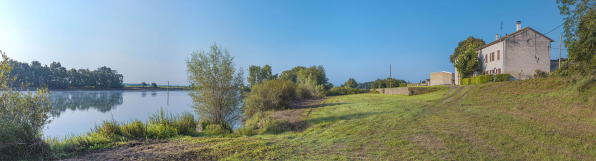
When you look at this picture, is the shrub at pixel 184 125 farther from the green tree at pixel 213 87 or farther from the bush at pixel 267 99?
the bush at pixel 267 99

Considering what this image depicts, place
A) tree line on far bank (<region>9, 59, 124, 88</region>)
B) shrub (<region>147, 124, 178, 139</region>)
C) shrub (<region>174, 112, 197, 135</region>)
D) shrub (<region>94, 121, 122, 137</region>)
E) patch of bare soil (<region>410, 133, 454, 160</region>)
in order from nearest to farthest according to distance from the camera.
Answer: patch of bare soil (<region>410, 133, 454, 160</region>) → shrub (<region>94, 121, 122, 137</region>) → shrub (<region>147, 124, 178, 139</region>) → shrub (<region>174, 112, 197, 135</region>) → tree line on far bank (<region>9, 59, 124, 88</region>)

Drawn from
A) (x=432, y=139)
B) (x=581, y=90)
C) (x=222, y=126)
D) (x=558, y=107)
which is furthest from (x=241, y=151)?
(x=581, y=90)

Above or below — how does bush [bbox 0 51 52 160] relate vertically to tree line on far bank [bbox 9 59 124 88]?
below

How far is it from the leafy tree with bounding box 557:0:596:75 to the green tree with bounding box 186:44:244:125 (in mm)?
12926

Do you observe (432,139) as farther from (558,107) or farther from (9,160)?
(9,160)

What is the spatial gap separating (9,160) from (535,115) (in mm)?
13366

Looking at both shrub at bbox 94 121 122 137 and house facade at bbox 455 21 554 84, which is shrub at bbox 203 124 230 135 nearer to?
shrub at bbox 94 121 122 137

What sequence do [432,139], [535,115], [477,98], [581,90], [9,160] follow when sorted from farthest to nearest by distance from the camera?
1. [477,98]
2. [581,90]
3. [535,115]
4. [432,139]
5. [9,160]

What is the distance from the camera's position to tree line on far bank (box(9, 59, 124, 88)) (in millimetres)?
43609

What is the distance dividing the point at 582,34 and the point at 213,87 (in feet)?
45.3

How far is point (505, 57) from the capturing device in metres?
22.7

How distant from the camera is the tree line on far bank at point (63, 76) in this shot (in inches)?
1717

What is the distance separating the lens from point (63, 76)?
5281cm

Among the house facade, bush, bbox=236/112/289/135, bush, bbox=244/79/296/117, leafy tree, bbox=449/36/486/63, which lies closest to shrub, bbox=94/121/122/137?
bush, bbox=236/112/289/135
